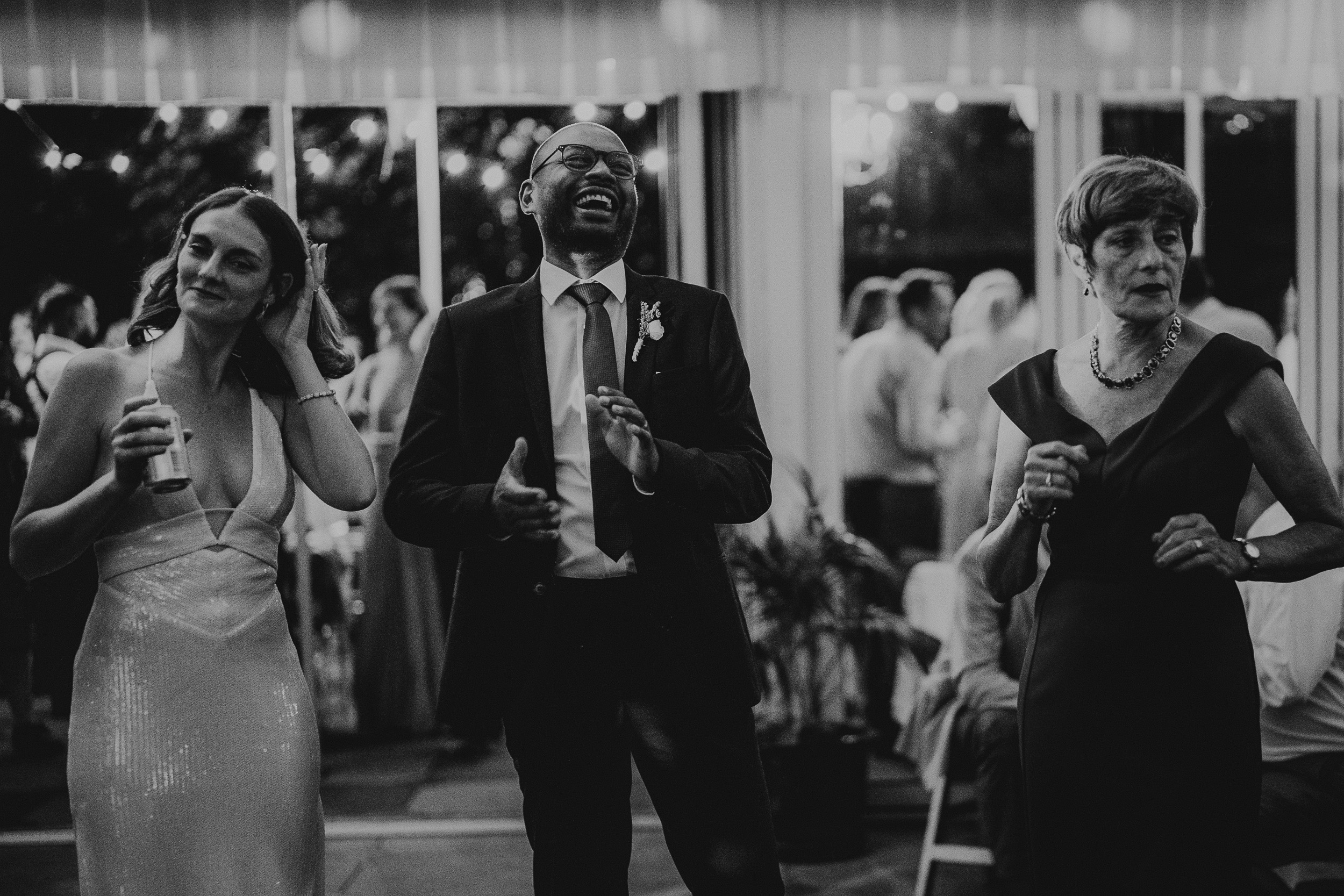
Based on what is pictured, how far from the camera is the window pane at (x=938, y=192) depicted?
5992 millimetres

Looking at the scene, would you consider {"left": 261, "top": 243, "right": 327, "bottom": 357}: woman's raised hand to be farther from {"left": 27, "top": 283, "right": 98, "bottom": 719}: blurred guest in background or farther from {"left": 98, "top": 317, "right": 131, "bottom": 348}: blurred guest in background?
{"left": 98, "top": 317, "right": 131, "bottom": 348}: blurred guest in background

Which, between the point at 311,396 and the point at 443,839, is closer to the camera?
the point at 311,396

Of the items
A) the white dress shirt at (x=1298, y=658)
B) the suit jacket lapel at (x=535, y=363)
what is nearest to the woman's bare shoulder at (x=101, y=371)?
the suit jacket lapel at (x=535, y=363)

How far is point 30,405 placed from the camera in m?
5.13

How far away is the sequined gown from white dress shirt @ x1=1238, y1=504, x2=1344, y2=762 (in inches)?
85.3

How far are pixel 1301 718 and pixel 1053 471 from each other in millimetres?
1556

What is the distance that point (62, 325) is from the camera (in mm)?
5172

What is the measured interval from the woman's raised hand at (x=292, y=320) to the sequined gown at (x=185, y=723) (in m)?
0.31

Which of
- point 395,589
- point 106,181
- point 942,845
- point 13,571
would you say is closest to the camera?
point 942,845

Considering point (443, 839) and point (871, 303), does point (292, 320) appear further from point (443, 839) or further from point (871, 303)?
point (871, 303)

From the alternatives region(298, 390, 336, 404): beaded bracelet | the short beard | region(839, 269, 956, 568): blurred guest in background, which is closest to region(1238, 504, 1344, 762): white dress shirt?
the short beard

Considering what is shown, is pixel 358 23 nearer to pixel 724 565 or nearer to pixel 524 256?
pixel 524 256

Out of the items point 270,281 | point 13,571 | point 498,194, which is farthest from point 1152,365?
point 13,571

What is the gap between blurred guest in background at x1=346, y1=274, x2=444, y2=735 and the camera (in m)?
5.68
